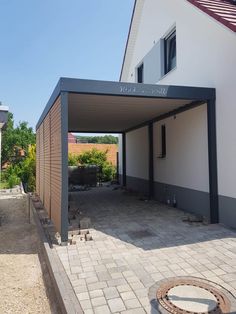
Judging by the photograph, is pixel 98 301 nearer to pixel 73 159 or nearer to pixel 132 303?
pixel 132 303

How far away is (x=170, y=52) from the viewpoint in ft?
32.6

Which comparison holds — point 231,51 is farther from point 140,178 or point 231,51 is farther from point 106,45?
point 140,178

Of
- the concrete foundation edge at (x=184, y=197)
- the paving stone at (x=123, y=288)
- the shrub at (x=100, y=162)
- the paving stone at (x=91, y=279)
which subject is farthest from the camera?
the shrub at (x=100, y=162)

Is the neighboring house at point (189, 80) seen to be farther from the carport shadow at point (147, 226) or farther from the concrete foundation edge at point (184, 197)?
the carport shadow at point (147, 226)

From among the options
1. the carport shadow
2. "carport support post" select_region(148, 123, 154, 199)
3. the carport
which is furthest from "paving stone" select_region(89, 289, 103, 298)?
"carport support post" select_region(148, 123, 154, 199)

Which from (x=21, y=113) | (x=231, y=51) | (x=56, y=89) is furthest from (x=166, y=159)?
(x=21, y=113)

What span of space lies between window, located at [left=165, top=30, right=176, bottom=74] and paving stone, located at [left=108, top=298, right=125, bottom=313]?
7.91 meters

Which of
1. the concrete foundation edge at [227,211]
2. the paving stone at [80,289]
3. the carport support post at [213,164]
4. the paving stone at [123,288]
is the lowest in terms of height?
the paving stone at [80,289]

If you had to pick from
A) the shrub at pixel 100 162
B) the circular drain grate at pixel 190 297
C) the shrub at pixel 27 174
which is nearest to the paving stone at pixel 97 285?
the circular drain grate at pixel 190 297

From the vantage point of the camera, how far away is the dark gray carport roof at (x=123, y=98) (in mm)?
5781

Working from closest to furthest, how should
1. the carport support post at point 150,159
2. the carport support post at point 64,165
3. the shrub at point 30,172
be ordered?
the carport support post at point 64,165 → the carport support post at point 150,159 → the shrub at point 30,172

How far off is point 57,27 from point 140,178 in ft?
22.4

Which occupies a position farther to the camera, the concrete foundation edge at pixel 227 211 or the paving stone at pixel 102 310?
the concrete foundation edge at pixel 227 211

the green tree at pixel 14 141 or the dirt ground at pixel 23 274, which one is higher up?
the green tree at pixel 14 141
